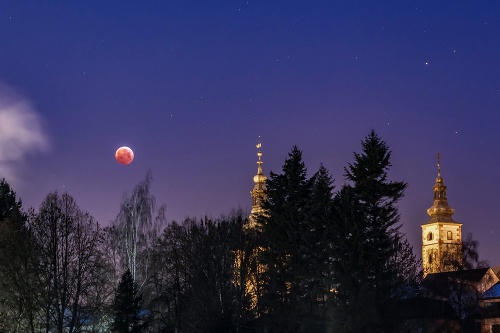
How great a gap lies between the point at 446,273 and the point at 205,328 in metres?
27.0

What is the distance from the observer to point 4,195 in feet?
281

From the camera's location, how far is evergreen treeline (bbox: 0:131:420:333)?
52.3 m

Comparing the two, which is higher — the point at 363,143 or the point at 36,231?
the point at 363,143

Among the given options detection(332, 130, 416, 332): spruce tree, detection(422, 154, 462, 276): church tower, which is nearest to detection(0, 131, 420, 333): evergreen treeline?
detection(332, 130, 416, 332): spruce tree

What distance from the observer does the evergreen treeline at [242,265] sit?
172 feet

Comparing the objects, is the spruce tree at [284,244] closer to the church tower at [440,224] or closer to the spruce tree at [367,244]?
the spruce tree at [367,244]

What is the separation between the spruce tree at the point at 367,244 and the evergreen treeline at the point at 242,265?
0.07 m

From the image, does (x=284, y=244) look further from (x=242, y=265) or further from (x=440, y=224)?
(x=440, y=224)

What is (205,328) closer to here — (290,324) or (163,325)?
(290,324)

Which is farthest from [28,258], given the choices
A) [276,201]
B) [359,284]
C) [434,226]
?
[434,226]

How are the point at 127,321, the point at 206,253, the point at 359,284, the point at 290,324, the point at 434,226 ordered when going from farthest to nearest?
the point at 434,226
the point at 206,253
the point at 127,321
the point at 290,324
the point at 359,284

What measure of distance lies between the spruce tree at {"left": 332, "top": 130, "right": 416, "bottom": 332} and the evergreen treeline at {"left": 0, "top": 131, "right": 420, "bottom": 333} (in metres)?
0.07

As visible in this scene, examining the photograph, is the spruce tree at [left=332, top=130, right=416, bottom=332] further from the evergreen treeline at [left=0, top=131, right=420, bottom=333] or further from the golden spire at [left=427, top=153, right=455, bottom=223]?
the golden spire at [left=427, top=153, right=455, bottom=223]

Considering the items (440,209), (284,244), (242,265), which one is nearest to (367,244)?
(284,244)
